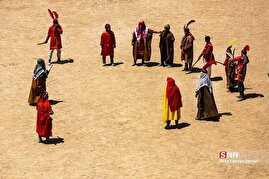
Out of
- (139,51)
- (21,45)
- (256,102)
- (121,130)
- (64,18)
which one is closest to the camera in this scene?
(121,130)

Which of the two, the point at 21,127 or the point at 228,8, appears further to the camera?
the point at 228,8

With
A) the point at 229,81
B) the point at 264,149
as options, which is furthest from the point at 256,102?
the point at 264,149

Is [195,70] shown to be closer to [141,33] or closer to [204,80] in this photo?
[141,33]

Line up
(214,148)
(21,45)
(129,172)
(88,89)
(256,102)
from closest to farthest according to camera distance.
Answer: (129,172), (214,148), (256,102), (88,89), (21,45)

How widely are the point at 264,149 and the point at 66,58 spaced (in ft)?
37.0

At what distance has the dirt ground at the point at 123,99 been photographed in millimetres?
18797

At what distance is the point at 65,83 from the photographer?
2542 cm

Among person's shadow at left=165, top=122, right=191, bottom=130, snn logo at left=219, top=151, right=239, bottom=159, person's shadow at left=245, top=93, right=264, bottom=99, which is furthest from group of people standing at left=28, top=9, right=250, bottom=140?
snn logo at left=219, top=151, right=239, bottom=159

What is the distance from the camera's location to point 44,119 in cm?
1995

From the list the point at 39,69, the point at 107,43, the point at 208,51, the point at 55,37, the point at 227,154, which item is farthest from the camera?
the point at 55,37

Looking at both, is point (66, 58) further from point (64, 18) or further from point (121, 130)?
point (121, 130)

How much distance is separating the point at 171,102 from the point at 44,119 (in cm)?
367

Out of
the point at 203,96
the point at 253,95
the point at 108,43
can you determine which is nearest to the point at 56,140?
the point at 203,96

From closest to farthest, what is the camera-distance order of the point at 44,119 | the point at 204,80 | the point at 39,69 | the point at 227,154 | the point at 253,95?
1. the point at 227,154
2. the point at 44,119
3. the point at 204,80
4. the point at 39,69
5. the point at 253,95
